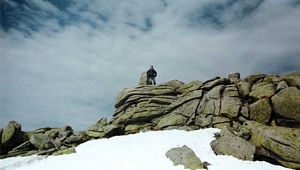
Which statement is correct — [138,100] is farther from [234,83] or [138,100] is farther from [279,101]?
[279,101]

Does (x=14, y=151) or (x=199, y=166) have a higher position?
(x=14, y=151)

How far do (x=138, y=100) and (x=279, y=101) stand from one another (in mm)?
19339

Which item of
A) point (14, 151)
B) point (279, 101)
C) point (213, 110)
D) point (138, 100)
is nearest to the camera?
point (279, 101)

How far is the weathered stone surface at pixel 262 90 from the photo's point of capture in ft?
115

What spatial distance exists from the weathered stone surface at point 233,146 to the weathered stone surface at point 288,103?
7223mm

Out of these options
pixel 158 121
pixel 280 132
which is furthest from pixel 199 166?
pixel 158 121

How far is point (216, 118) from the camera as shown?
117 feet

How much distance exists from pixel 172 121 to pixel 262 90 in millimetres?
11280

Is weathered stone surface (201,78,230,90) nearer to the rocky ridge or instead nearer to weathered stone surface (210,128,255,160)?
the rocky ridge

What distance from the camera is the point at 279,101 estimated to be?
109ft

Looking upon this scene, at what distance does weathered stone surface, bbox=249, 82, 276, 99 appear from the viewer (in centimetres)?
3512

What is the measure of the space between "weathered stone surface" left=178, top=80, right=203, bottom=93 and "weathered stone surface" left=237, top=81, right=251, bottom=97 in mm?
5179

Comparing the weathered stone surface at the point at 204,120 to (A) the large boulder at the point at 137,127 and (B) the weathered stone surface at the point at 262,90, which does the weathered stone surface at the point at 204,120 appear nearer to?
(B) the weathered stone surface at the point at 262,90

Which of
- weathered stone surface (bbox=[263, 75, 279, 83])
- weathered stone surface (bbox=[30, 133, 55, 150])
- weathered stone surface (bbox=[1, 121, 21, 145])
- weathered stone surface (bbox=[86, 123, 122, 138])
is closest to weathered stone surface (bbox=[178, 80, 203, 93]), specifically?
weathered stone surface (bbox=[263, 75, 279, 83])
